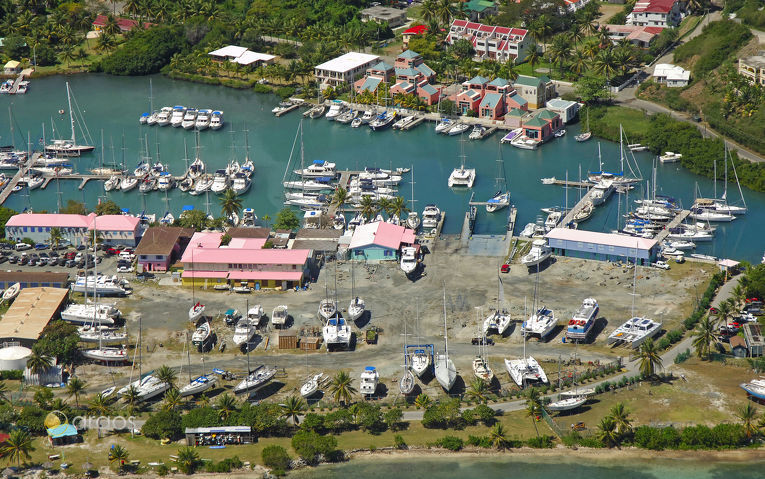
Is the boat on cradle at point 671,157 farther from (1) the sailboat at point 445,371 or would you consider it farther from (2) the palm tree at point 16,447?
(2) the palm tree at point 16,447

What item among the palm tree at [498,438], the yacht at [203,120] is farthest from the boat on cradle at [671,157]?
the palm tree at [498,438]

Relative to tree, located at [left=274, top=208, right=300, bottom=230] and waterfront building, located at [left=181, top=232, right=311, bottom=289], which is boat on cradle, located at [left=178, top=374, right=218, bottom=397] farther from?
tree, located at [left=274, top=208, right=300, bottom=230]

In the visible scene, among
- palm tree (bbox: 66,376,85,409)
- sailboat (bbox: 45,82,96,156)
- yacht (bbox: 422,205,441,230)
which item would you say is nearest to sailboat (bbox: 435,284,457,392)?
palm tree (bbox: 66,376,85,409)

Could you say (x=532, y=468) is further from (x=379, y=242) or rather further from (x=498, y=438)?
(x=379, y=242)

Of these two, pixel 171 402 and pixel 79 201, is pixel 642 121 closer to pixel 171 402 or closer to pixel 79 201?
pixel 79 201

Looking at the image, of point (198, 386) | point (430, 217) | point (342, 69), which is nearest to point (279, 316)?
point (198, 386)

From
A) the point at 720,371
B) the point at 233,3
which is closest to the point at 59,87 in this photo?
the point at 233,3

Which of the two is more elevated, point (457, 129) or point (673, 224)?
point (673, 224)

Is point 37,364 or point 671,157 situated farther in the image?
point 671,157
